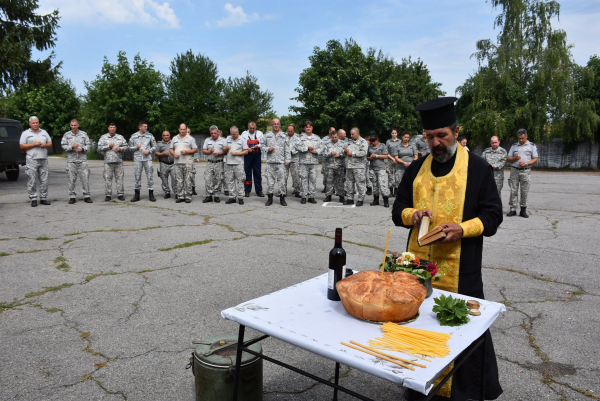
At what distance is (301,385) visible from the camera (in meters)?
3.54

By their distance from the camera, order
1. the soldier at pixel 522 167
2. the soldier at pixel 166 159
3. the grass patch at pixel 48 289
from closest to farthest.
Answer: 1. the grass patch at pixel 48 289
2. the soldier at pixel 522 167
3. the soldier at pixel 166 159

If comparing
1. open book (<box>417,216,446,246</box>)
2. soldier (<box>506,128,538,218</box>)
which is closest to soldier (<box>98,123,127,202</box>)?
soldier (<box>506,128,538,218</box>)

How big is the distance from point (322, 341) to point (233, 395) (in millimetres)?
1060

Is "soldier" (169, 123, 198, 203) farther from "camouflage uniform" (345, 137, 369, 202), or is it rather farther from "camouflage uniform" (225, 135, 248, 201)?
Answer: "camouflage uniform" (345, 137, 369, 202)

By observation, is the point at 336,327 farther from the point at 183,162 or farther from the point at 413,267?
the point at 183,162

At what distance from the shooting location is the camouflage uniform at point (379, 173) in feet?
41.2

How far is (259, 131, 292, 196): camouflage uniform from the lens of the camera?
12.8 m

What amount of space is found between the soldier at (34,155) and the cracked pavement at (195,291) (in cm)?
80

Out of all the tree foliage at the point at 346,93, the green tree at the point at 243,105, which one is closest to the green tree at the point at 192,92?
the green tree at the point at 243,105

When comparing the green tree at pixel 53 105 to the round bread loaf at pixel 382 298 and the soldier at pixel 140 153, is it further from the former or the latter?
the round bread loaf at pixel 382 298

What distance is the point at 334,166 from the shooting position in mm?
13516

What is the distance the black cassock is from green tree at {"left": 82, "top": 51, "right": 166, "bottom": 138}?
38580 millimetres

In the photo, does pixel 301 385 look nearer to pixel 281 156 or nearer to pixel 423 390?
pixel 423 390

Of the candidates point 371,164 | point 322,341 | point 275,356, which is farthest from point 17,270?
point 371,164
